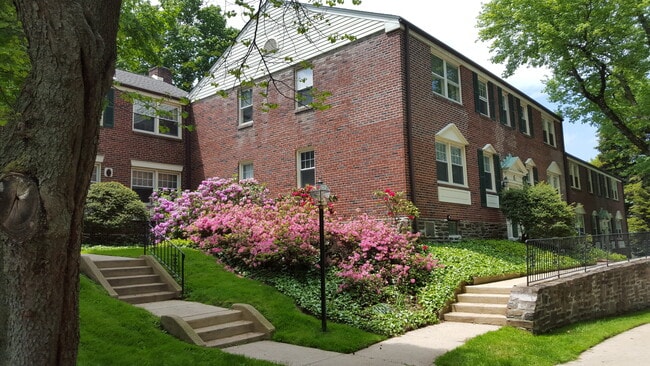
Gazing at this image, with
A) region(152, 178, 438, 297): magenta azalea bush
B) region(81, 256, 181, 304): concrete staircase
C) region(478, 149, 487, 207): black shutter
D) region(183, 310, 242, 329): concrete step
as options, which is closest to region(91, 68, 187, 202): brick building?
region(152, 178, 438, 297): magenta azalea bush

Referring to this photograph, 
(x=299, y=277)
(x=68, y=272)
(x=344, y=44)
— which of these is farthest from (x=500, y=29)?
(x=68, y=272)

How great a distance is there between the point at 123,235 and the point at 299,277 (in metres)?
7.20

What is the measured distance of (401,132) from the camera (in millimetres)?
13297

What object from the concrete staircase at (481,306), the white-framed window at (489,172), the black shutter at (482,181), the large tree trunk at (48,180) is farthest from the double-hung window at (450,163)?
the large tree trunk at (48,180)

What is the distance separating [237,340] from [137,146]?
1304cm

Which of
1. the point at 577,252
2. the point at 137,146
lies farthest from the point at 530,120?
the point at 137,146

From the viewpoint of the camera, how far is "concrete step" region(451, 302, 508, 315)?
29.9 ft

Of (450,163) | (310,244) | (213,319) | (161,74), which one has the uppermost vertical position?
(161,74)

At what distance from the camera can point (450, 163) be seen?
50.0 feet

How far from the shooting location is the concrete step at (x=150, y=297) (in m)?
8.77

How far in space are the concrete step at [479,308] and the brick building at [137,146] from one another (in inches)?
464

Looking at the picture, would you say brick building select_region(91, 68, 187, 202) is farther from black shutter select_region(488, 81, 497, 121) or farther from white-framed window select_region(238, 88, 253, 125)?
black shutter select_region(488, 81, 497, 121)

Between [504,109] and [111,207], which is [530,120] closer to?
[504,109]

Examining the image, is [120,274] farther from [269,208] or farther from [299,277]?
[269,208]
